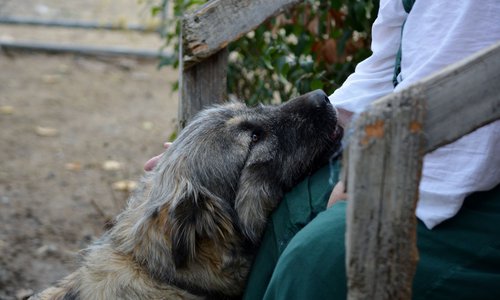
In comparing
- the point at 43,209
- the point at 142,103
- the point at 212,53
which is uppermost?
the point at 212,53

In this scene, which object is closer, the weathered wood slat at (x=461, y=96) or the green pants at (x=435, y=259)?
the weathered wood slat at (x=461, y=96)

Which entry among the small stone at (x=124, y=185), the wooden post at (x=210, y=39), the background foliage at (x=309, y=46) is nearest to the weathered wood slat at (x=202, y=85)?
the wooden post at (x=210, y=39)

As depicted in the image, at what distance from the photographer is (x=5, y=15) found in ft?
37.8

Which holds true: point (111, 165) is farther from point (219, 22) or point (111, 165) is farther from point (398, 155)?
point (398, 155)

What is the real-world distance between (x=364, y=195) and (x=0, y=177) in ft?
18.1

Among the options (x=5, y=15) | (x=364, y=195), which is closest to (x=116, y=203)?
(x=364, y=195)

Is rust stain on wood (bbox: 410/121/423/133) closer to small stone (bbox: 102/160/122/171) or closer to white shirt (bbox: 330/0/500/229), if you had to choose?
white shirt (bbox: 330/0/500/229)

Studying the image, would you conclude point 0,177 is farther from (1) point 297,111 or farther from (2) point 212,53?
(1) point 297,111

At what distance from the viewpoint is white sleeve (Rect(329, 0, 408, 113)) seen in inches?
119

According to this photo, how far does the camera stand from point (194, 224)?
3.06m

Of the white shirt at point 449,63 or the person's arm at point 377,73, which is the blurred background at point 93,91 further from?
the white shirt at point 449,63

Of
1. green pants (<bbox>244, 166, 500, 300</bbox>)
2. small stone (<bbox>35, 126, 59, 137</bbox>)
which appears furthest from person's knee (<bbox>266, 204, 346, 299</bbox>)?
small stone (<bbox>35, 126, 59, 137</bbox>)

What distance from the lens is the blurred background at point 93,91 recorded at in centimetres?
445

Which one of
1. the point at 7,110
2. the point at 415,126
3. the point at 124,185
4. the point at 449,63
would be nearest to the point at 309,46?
the point at 449,63
